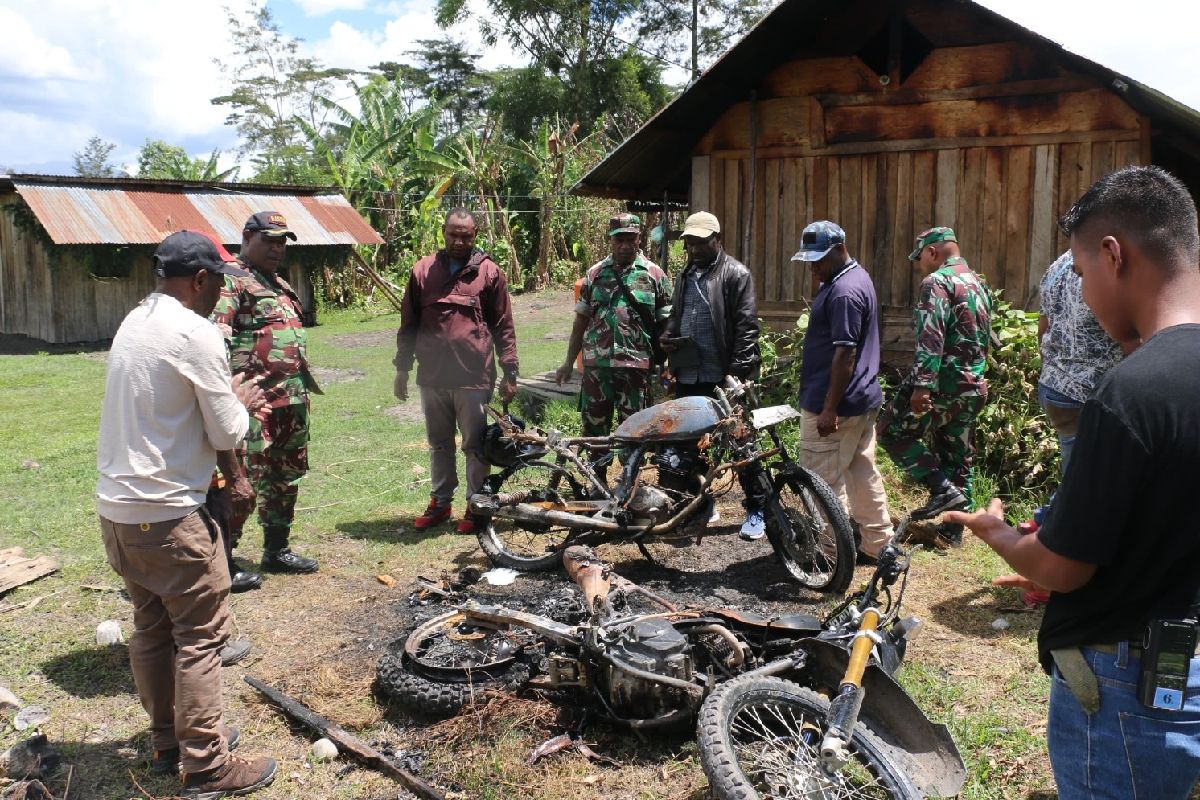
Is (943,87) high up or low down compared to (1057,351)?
up

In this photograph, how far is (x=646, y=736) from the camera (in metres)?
3.64

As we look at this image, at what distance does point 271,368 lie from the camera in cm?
538

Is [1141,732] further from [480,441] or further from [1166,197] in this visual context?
Result: [480,441]

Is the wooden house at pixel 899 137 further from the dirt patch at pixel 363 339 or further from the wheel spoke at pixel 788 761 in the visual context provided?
the dirt patch at pixel 363 339

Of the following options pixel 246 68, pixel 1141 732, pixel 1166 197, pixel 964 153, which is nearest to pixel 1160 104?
pixel 964 153

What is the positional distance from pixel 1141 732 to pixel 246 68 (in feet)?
152

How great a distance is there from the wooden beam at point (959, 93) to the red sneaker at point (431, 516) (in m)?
5.07

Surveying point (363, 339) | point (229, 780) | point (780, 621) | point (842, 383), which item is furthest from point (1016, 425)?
point (363, 339)

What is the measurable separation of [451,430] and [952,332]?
11.4ft

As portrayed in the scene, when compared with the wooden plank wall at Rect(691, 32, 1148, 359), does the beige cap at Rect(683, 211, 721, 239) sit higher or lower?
lower

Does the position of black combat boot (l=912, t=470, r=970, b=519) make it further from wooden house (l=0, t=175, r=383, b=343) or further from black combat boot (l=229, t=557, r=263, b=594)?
wooden house (l=0, t=175, r=383, b=343)

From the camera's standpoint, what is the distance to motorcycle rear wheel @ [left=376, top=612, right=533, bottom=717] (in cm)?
385

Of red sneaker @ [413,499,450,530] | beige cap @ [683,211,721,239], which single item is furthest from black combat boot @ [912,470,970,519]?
red sneaker @ [413,499,450,530]

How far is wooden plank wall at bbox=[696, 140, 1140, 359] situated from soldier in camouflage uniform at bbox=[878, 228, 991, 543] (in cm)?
222
